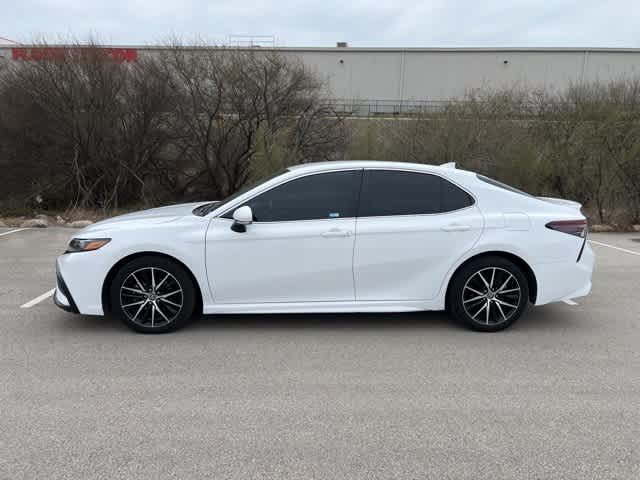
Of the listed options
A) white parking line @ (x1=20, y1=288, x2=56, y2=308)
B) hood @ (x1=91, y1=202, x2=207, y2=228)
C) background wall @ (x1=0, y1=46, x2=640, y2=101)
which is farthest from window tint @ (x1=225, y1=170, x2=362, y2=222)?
background wall @ (x1=0, y1=46, x2=640, y2=101)

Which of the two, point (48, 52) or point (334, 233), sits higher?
point (48, 52)

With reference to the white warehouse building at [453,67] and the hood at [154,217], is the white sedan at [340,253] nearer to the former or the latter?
the hood at [154,217]

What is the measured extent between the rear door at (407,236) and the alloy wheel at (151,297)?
5.66ft

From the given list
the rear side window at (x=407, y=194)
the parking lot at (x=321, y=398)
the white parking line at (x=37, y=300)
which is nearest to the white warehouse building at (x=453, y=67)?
the white parking line at (x=37, y=300)

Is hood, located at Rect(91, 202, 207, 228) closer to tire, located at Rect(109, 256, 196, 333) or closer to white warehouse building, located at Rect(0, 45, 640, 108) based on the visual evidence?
tire, located at Rect(109, 256, 196, 333)

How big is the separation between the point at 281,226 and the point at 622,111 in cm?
1134

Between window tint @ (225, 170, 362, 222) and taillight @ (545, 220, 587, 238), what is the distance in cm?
192

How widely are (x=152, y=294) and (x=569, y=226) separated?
13.2 feet

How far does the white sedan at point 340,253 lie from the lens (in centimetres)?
458

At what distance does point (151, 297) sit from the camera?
4.63m

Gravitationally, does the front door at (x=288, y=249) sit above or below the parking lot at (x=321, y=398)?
above

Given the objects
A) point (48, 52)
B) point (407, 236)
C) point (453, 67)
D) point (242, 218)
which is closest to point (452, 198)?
point (407, 236)

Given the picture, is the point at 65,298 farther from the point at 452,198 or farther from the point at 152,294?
the point at 452,198

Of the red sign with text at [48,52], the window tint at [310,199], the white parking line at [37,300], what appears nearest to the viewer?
the window tint at [310,199]
